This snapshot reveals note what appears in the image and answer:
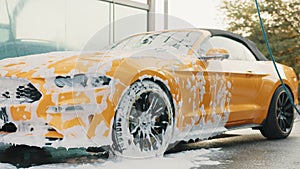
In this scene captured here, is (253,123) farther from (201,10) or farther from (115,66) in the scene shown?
(201,10)

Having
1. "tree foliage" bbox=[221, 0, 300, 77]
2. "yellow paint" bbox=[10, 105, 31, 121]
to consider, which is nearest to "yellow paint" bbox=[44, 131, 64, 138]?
"yellow paint" bbox=[10, 105, 31, 121]

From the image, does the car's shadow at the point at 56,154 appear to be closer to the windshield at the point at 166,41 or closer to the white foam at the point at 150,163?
the white foam at the point at 150,163

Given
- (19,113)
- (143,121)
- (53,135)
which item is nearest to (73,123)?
(53,135)

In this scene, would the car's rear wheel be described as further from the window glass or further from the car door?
the window glass

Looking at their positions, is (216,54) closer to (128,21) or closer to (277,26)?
(128,21)

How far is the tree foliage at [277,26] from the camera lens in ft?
64.4

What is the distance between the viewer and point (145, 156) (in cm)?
396

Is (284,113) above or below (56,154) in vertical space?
above

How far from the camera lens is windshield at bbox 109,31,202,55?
480 centimetres

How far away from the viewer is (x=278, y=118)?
5.83 m

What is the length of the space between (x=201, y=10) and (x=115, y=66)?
47.4ft

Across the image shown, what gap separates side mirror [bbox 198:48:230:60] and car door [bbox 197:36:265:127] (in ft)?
0.21

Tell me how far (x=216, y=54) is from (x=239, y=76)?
644 millimetres

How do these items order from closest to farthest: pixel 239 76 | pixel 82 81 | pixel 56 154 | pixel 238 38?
pixel 82 81
pixel 56 154
pixel 239 76
pixel 238 38
